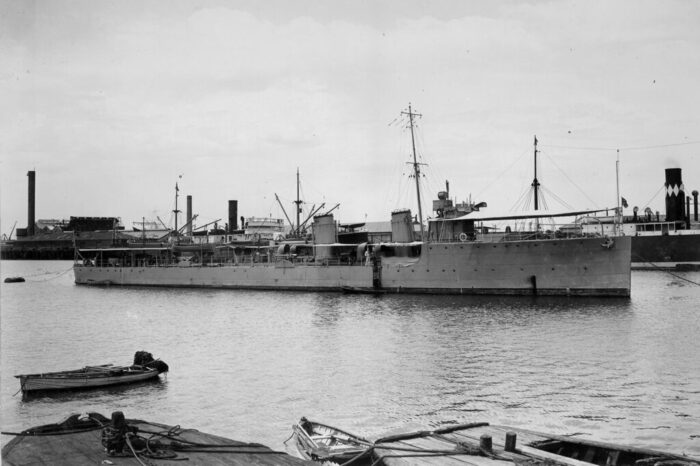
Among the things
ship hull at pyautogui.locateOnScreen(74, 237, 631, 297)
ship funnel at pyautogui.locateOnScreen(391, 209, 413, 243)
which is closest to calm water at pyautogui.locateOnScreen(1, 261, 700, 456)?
ship hull at pyautogui.locateOnScreen(74, 237, 631, 297)

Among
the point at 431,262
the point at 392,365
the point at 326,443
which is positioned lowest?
the point at 392,365

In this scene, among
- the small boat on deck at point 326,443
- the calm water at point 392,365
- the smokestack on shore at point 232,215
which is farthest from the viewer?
the smokestack on shore at point 232,215

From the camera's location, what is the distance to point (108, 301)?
162ft

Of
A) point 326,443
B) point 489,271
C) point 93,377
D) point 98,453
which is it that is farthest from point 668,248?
point 98,453

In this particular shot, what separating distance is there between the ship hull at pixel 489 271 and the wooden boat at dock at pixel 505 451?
112 ft

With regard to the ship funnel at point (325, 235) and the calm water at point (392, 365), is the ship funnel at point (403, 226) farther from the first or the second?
the calm water at point (392, 365)

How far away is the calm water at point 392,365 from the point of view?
1446cm

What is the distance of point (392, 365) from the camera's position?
2069cm

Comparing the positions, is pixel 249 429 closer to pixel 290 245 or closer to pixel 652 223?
pixel 290 245

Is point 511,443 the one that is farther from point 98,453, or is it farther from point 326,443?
point 98,453

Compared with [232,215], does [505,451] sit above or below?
below

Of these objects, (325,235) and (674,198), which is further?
(674,198)

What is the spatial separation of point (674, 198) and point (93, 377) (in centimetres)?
7799

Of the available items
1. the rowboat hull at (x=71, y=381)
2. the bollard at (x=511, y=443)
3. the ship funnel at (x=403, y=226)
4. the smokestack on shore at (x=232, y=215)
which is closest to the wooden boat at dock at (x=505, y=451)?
the bollard at (x=511, y=443)
